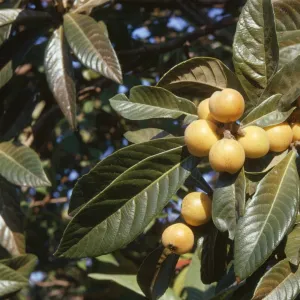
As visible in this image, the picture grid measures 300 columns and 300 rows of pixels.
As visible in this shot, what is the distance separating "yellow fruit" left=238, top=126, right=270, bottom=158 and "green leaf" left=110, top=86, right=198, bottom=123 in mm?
126

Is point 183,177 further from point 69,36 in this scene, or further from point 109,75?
point 69,36

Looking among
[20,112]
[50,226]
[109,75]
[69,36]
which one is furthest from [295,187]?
[50,226]

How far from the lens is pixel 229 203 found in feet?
3.08

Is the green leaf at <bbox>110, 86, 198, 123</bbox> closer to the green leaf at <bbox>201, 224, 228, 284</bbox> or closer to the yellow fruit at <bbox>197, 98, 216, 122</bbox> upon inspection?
the yellow fruit at <bbox>197, 98, 216, 122</bbox>

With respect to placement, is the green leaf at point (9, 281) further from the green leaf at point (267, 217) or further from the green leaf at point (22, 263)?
the green leaf at point (267, 217)

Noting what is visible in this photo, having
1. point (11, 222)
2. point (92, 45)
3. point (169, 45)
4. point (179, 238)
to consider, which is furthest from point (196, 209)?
point (169, 45)

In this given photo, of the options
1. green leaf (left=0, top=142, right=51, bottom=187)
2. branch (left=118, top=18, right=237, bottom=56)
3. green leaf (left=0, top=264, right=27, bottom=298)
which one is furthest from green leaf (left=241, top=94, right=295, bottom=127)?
branch (left=118, top=18, right=237, bottom=56)

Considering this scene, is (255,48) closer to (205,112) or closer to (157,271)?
(205,112)

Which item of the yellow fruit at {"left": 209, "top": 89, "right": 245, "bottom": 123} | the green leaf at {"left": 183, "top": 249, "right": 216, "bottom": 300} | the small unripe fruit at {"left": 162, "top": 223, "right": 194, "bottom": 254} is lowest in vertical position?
the green leaf at {"left": 183, "top": 249, "right": 216, "bottom": 300}

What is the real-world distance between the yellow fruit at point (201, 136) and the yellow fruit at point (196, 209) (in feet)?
0.27

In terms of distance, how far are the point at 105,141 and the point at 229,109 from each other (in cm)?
166

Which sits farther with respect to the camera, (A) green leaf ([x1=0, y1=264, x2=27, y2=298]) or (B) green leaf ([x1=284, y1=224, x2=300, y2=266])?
(A) green leaf ([x1=0, y1=264, x2=27, y2=298])

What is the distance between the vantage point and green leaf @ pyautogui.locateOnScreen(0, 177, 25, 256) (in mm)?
1544

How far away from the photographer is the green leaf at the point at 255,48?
3.45 ft
